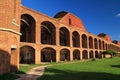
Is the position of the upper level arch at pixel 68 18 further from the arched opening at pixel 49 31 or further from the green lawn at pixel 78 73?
the green lawn at pixel 78 73

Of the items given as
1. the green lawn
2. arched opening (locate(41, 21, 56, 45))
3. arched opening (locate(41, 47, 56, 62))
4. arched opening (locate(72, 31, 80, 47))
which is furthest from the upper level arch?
the green lawn

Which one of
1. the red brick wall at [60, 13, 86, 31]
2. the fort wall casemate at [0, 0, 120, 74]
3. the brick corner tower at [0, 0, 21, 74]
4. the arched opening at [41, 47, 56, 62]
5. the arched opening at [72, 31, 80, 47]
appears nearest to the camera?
the brick corner tower at [0, 0, 21, 74]

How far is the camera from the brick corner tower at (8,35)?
13.6 metres

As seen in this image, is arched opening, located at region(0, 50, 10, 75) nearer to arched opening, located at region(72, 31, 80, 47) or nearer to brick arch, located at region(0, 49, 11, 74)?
brick arch, located at region(0, 49, 11, 74)

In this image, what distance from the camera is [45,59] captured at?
39.1 m

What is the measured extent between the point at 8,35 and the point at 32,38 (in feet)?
50.8

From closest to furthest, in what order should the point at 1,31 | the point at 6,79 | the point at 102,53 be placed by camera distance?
1. the point at 6,79
2. the point at 1,31
3. the point at 102,53

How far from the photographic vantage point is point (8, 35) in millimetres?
14102

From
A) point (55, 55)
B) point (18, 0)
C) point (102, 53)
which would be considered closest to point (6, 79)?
point (18, 0)

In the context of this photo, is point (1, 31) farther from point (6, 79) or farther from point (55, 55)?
point (55, 55)

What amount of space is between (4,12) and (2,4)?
66cm

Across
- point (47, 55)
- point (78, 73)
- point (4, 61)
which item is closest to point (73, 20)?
point (47, 55)

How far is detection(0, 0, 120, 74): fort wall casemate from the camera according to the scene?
14.0 meters

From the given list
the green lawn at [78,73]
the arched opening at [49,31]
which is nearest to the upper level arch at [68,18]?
the arched opening at [49,31]
